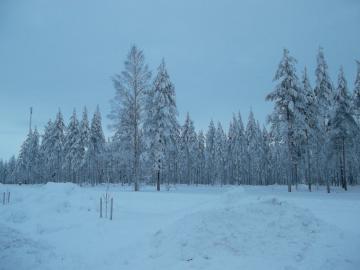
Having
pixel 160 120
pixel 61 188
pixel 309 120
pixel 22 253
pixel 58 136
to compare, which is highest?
pixel 58 136

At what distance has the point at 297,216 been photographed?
1257 centimetres

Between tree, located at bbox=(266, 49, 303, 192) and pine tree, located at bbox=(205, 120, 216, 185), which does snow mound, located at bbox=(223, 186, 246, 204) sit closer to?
tree, located at bbox=(266, 49, 303, 192)

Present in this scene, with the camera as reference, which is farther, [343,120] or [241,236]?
[343,120]

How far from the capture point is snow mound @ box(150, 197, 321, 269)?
10.2 m

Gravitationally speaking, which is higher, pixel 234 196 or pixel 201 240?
pixel 234 196

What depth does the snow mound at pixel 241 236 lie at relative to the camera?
10156mm

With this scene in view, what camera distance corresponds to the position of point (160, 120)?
34.6 m

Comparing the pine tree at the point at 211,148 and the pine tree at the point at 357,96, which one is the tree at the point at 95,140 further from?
the pine tree at the point at 357,96

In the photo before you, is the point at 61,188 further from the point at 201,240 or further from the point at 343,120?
the point at 343,120

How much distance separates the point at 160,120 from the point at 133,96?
19.9 feet

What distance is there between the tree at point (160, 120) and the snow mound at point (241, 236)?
21691 millimetres

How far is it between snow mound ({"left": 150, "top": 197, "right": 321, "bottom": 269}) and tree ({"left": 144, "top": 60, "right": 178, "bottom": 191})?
71.2ft

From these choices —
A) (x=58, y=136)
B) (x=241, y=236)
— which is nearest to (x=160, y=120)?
(x=241, y=236)

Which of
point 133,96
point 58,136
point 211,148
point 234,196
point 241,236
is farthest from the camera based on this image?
point 211,148
